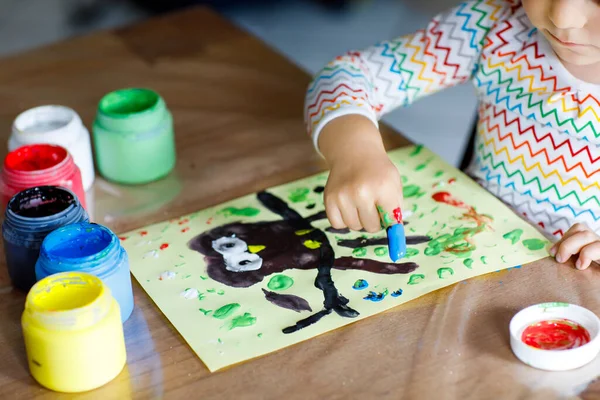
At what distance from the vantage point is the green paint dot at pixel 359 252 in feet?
2.99

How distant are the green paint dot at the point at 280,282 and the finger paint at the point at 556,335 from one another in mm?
237

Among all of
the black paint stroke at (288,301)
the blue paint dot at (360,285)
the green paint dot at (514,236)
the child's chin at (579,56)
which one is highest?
Result: the child's chin at (579,56)

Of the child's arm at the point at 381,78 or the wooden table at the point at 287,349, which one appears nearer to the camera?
the wooden table at the point at 287,349

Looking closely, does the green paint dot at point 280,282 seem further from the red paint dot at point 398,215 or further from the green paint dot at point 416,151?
the green paint dot at point 416,151

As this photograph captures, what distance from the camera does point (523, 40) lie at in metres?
1.05

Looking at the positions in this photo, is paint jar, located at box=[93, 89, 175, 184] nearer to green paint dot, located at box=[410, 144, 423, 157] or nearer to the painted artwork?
the painted artwork

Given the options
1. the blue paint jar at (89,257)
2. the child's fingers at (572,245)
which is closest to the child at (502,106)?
the child's fingers at (572,245)

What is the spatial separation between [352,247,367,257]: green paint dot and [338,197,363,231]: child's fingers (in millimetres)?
27

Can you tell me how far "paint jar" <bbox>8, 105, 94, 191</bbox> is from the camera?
99 cm

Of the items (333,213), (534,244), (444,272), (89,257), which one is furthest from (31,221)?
(534,244)

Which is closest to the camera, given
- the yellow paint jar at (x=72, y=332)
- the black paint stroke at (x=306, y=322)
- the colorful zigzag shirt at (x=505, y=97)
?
the yellow paint jar at (x=72, y=332)

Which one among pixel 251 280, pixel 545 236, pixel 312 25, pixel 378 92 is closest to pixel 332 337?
pixel 251 280

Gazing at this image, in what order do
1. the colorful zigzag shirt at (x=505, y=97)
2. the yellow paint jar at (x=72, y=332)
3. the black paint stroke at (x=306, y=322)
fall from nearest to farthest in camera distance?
the yellow paint jar at (x=72, y=332)
the black paint stroke at (x=306, y=322)
the colorful zigzag shirt at (x=505, y=97)

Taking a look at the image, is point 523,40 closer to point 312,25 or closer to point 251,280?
point 251,280
